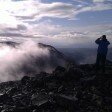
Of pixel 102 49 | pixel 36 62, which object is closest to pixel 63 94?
pixel 102 49

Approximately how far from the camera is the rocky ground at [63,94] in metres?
14.2

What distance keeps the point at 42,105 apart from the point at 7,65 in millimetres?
50645

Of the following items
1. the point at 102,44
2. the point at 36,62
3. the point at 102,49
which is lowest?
the point at 36,62

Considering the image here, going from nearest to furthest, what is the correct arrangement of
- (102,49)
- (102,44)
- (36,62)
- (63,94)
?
(63,94) < (102,44) < (102,49) < (36,62)

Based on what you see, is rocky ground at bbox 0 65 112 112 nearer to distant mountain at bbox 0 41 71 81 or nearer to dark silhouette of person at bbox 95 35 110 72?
dark silhouette of person at bbox 95 35 110 72

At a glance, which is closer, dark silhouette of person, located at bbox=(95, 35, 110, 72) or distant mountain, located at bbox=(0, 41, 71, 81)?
dark silhouette of person, located at bbox=(95, 35, 110, 72)

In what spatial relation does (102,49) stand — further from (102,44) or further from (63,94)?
(63,94)

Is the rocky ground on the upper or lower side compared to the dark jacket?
lower

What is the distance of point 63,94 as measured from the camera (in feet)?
51.3

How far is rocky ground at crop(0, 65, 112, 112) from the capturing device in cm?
1416

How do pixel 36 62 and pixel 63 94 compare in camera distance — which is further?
pixel 36 62

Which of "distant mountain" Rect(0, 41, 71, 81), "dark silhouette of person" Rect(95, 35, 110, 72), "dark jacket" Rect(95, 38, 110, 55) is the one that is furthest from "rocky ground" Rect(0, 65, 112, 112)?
"distant mountain" Rect(0, 41, 71, 81)

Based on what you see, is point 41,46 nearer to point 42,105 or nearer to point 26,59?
point 26,59

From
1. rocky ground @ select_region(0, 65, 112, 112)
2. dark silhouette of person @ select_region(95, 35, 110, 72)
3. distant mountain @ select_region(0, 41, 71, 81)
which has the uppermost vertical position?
dark silhouette of person @ select_region(95, 35, 110, 72)
